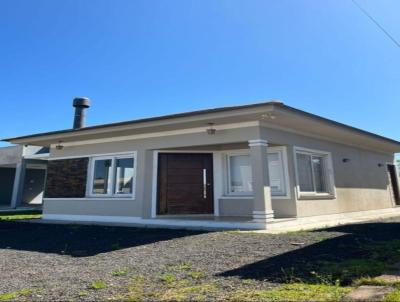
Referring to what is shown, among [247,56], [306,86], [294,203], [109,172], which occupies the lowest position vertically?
[294,203]

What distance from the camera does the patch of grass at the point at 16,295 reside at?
9.71ft

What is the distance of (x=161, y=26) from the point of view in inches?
381

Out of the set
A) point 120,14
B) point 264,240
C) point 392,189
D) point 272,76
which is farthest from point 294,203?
point 392,189

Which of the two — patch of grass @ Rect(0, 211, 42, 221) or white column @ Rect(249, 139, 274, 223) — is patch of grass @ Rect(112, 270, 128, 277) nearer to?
white column @ Rect(249, 139, 274, 223)

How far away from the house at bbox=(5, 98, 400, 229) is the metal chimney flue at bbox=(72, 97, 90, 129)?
1651 millimetres

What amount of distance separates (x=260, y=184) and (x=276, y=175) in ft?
5.54

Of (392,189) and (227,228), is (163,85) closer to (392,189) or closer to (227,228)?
(227,228)

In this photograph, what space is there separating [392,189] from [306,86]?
747 centimetres

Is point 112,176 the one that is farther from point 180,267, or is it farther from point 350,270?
point 350,270

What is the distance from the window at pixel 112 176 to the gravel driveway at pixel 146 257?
2.76m

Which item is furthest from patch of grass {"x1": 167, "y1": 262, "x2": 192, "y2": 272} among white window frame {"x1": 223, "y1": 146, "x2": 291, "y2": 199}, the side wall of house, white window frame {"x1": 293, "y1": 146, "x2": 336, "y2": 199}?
white window frame {"x1": 293, "y1": 146, "x2": 336, "y2": 199}

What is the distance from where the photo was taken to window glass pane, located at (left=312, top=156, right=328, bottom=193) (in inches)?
390

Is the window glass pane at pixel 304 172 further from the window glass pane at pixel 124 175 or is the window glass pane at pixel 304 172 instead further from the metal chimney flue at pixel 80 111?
the metal chimney flue at pixel 80 111

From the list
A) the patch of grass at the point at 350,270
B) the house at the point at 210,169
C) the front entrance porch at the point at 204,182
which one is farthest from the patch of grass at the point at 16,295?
the front entrance porch at the point at 204,182
